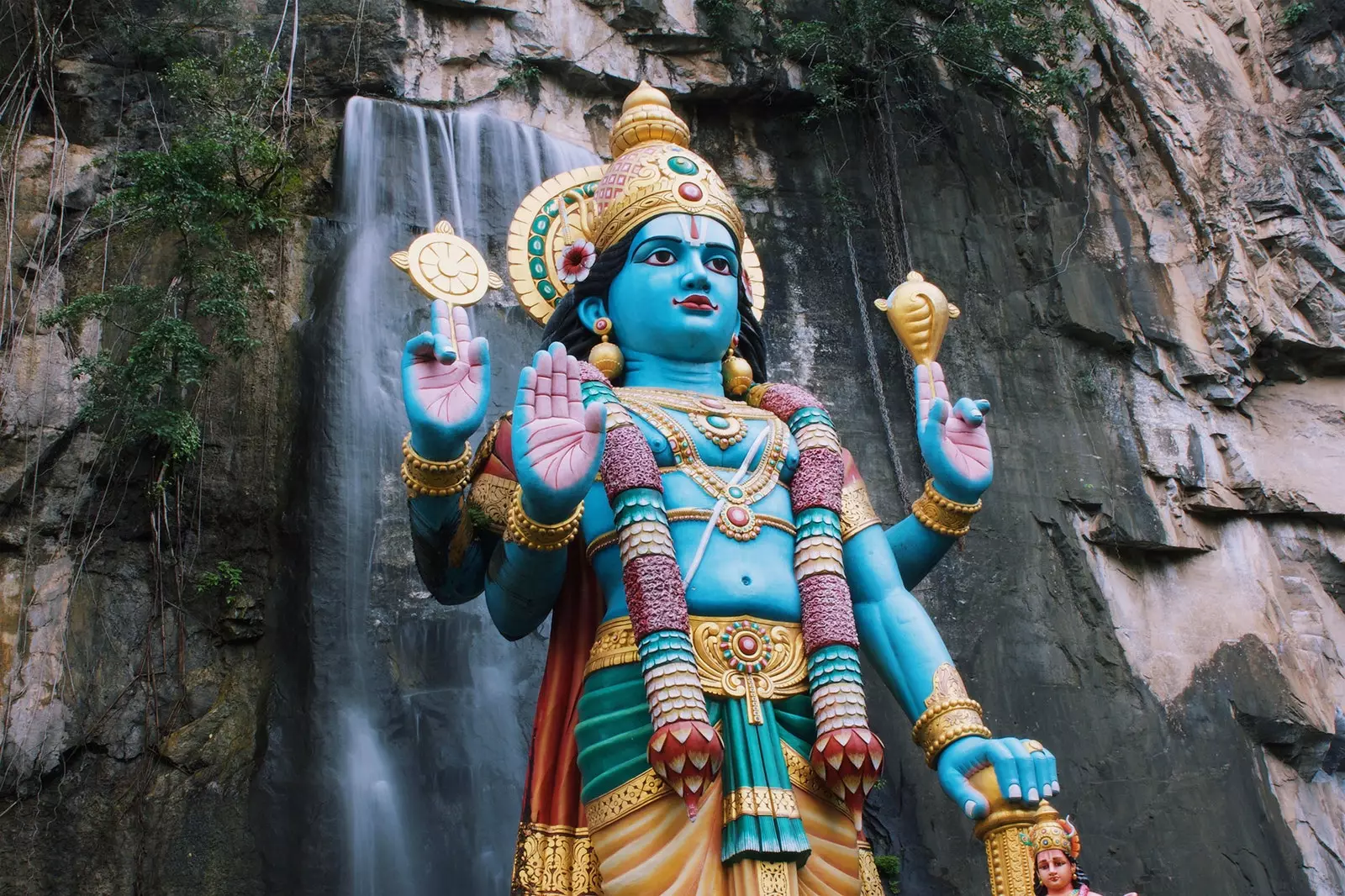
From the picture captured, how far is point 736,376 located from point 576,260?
0.73 metres

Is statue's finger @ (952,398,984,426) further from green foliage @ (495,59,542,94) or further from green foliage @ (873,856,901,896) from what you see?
green foliage @ (495,59,542,94)

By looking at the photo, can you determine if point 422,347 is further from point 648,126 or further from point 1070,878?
point 1070,878

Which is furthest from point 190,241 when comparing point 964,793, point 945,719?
point 964,793

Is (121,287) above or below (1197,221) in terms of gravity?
below

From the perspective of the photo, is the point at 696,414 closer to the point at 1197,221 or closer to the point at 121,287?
the point at 121,287

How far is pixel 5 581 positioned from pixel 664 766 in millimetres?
3766

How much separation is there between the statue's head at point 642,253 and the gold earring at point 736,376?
0.10m

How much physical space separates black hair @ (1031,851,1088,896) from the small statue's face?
0.04ft

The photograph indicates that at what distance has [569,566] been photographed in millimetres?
4266

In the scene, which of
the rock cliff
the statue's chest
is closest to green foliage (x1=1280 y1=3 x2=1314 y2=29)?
the rock cliff

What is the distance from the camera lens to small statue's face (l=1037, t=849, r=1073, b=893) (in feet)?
11.7

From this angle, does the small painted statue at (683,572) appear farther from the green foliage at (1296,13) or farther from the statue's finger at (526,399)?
the green foliage at (1296,13)

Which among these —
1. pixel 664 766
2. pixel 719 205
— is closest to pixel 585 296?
pixel 719 205

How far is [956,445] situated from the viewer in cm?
415
